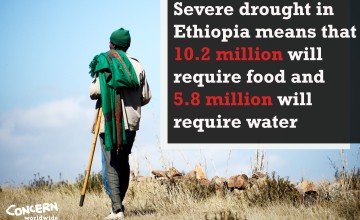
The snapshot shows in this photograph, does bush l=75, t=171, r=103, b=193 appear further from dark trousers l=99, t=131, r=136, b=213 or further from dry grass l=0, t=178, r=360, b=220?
dark trousers l=99, t=131, r=136, b=213

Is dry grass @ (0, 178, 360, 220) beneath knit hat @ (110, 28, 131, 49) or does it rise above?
beneath

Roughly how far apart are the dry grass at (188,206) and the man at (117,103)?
0.58 m

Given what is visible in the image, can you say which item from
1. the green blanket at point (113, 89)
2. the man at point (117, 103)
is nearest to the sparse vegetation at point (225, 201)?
the man at point (117, 103)

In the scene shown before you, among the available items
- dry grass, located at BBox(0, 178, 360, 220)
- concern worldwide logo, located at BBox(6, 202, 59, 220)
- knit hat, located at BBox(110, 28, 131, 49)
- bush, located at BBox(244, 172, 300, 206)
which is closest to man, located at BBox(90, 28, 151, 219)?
knit hat, located at BBox(110, 28, 131, 49)

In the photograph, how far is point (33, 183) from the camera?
1350 cm

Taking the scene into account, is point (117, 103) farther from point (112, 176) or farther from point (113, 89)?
point (112, 176)

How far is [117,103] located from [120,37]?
0.89m

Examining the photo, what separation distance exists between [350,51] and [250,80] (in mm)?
1849

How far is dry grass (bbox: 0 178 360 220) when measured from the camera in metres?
7.25

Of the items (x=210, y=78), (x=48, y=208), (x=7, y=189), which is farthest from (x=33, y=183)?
(x=210, y=78)

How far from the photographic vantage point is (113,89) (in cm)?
730

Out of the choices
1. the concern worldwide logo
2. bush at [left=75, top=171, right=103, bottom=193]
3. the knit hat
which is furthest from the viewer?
bush at [left=75, top=171, right=103, bottom=193]

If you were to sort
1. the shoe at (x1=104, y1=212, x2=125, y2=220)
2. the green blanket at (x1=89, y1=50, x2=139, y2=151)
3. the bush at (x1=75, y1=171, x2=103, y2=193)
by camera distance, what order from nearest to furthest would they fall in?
the green blanket at (x1=89, y1=50, x2=139, y2=151), the shoe at (x1=104, y1=212, x2=125, y2=220), the bush at (x1=75, y1=171, x2=103, y2=193)

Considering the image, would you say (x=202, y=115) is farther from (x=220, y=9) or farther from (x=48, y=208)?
(x=48, y=208)
